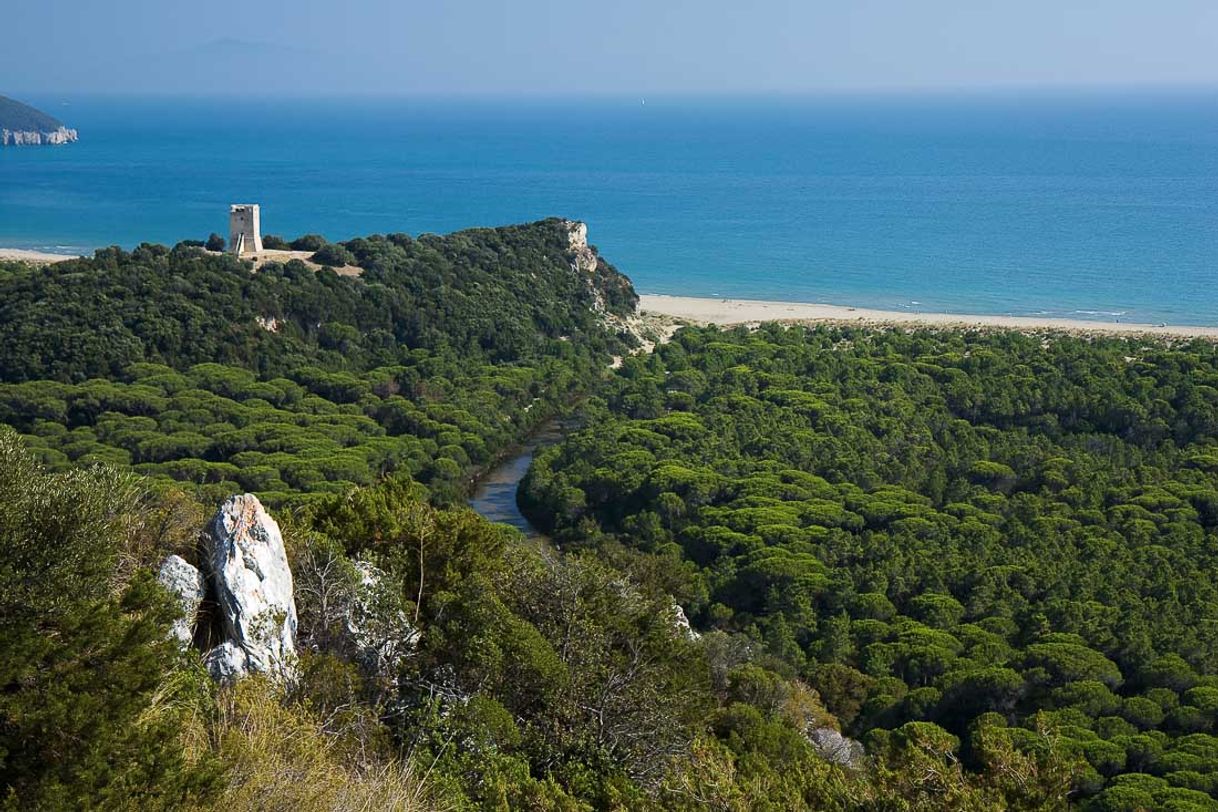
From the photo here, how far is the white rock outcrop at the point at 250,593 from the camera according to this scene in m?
Result: 9.36

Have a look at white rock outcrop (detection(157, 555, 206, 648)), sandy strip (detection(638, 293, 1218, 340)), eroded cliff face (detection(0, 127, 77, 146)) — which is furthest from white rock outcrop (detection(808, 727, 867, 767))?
eroded cliff face (detection(0, 127, 77, 146))

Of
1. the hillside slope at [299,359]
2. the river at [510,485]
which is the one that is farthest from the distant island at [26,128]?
the river at [510,485]

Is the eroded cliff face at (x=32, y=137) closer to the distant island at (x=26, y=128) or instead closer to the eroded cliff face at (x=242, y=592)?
the distant island at (x=26, y=128)

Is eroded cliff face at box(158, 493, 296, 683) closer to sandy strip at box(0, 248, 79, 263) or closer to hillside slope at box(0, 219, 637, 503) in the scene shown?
hillside slope at box(0, 219, 637, 503)

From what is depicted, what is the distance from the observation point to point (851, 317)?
49656 millimetres

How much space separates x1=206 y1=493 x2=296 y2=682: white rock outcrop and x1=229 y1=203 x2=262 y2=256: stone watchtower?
106ft

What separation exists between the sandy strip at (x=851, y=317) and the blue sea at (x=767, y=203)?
2207mm

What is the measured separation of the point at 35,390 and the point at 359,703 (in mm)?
23406

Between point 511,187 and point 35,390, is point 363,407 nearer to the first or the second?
point 35,390

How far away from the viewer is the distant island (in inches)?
5950

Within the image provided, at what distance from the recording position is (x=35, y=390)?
29656 millimetres

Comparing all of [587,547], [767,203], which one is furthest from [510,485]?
[767,203]

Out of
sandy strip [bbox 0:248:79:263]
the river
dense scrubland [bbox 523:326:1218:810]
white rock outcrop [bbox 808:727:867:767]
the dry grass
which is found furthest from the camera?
sandy strip [bbox 0:248:79:263]

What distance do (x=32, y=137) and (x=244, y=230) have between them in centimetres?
12846
